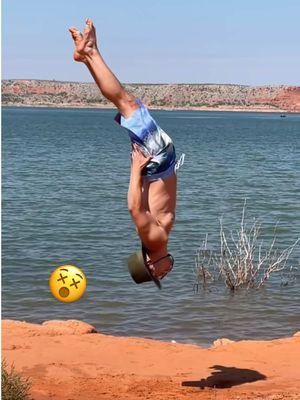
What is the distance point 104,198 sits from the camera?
1542 inches

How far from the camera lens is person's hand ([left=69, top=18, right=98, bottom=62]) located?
6.65m

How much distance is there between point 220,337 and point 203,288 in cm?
378

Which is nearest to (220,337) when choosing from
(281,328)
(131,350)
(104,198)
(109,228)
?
(281,328)

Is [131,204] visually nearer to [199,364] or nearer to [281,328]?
[199,364]

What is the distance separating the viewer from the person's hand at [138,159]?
6.58 m

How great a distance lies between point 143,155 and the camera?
6617 mm

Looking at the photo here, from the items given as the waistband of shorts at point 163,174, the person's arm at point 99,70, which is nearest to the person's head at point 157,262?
the waistband of shorts at point 163,174

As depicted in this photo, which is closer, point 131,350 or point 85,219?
point 131,350

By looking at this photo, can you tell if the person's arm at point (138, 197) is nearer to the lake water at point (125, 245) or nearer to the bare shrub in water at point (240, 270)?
the lake water at point (125, 245)

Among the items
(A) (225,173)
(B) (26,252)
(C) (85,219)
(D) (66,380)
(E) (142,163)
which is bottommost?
(D) (66,380)

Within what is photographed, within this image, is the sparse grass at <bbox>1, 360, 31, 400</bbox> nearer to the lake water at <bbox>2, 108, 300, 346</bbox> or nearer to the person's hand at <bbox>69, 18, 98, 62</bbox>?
the person's hand at <bbox>69, 18, 98, 62</bbox>

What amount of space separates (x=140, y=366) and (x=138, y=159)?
7.24 m

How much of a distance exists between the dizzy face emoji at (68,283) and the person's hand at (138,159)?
1.28m

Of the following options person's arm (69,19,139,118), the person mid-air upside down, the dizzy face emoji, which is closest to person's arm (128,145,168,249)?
the person mid-air upside down
